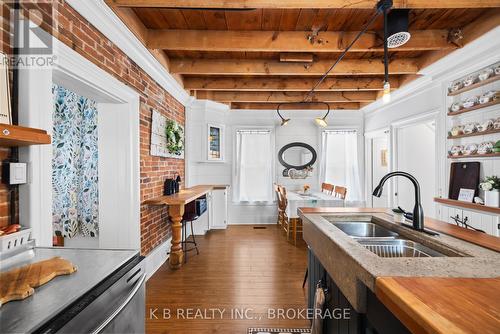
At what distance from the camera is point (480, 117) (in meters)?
2.50

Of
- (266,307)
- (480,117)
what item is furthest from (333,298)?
(480,117)

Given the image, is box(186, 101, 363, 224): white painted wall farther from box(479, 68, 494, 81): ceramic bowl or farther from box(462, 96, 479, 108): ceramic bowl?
box(479, 68, 494, 81): ceramic bowl

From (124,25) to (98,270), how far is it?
209cm

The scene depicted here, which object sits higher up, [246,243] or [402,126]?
[402,126]

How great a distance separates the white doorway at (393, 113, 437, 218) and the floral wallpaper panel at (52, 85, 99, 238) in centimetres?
473

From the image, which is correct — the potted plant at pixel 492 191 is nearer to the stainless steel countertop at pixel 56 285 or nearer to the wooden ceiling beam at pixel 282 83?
the wooden ceiling beam at pixel 282 83

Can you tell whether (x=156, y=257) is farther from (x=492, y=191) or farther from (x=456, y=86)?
(x=456, y=86)

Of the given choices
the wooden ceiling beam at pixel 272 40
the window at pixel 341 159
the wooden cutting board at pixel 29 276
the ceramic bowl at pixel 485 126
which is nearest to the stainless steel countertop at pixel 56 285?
the wooden cutting board at pixel 29 276

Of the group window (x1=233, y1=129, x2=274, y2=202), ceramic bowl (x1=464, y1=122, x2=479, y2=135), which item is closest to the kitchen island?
ceramic bowl (x1=464, y1=122, x2=479, y2=135)

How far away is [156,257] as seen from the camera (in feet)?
9.63

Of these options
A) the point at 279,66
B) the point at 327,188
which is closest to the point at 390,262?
the point at 279,66

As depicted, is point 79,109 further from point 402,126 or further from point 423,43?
point 402,126

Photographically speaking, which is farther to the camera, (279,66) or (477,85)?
(279,66)

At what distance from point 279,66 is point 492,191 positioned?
2.65 metres
